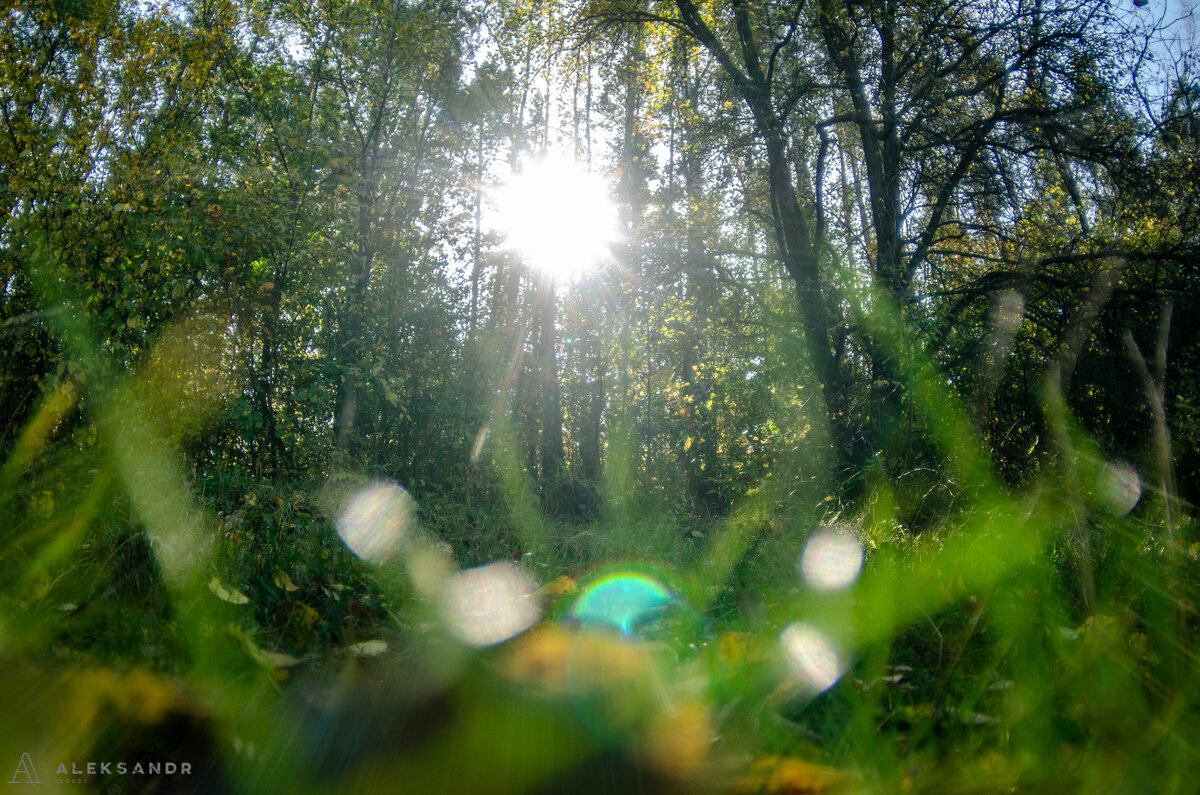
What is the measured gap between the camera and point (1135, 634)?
2.21m

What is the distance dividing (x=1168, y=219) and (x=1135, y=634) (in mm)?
6877

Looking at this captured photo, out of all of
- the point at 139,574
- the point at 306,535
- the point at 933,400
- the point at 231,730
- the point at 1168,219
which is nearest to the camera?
the point at 231,730

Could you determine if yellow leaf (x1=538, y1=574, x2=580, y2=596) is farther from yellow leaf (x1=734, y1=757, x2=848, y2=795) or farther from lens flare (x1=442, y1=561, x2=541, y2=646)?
yellow leaf (x1=734, y1=757, x2=848, y2=795)

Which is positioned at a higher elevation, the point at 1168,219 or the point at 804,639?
the point at 1168,219

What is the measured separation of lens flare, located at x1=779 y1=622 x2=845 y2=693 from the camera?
1958 millimetres

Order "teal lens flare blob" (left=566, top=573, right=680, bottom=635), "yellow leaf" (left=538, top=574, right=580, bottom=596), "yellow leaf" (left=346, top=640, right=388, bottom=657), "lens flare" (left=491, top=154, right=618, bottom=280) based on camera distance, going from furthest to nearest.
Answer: "lens flare" (left=491, top=154, right=618, bottom=280)
"yellow leaf" (left=538, top=574, right=580, bottom=596)
"teal lens flare blob" (left=566, top=573, right=680, bottom=635)
"yellow leaf" (left=346, top=640, right=388, bottom=657)

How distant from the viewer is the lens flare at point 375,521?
12.2 feet

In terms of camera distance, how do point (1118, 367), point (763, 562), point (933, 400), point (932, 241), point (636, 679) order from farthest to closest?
point (932, 241)
point (933, 400)
point (1118, 367)
point (763, 562)
point (636, 679)

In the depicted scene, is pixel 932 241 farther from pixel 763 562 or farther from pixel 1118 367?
pixel 763 562

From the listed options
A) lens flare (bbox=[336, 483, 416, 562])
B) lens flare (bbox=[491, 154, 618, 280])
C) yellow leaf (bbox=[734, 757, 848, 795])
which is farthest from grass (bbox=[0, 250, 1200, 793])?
lens flare (bbox=[491, 154, 618, 280])

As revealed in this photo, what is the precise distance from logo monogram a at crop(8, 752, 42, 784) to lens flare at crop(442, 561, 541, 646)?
104cm

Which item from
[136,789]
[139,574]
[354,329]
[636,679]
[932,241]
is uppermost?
[354,329]

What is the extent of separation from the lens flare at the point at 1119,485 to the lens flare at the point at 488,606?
174 inches

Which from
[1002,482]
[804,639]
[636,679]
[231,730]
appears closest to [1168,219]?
[1002,482]
